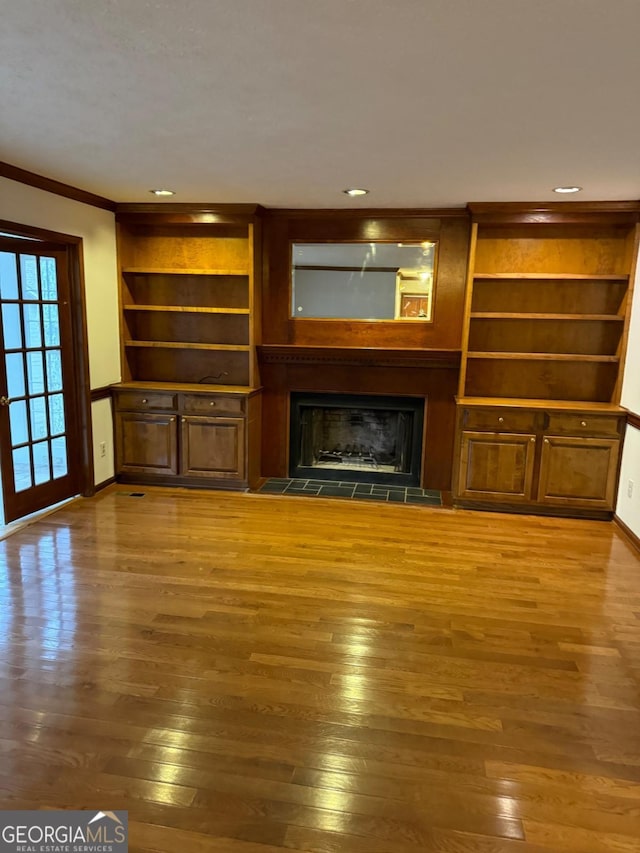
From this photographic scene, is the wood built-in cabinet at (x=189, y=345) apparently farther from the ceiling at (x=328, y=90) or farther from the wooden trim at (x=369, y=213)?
the ceiling at (x=328, y=90)

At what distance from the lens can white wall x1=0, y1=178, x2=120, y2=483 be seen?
4023 millimetres

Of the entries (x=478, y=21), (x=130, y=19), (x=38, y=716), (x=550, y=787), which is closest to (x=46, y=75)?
(x=130, y=19)

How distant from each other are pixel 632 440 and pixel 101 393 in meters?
4.19

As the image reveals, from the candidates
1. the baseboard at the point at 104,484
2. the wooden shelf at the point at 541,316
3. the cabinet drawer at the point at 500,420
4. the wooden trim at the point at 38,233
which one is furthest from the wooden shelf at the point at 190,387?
the wooden shelf at the point at 541,316

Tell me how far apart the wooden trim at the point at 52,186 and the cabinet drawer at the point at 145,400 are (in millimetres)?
1552

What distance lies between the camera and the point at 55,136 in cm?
287

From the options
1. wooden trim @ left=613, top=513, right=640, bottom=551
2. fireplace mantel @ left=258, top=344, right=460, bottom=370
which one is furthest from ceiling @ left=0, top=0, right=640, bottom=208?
wooden trim @ left=613, top=513, right=640, bottom=551

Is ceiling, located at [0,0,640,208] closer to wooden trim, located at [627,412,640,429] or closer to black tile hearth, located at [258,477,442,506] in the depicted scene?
wooden trim, located at [627,412,640,429]

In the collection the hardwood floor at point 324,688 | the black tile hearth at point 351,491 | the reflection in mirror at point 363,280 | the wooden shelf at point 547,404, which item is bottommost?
the hardwood floor at point 324,688

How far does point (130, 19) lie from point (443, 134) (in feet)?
5.00

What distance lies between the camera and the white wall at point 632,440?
4.02m

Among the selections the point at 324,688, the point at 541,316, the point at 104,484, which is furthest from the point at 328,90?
the point at 104,484

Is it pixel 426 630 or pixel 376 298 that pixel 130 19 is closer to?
pixel 426 630

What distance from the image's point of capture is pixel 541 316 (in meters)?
4.48
